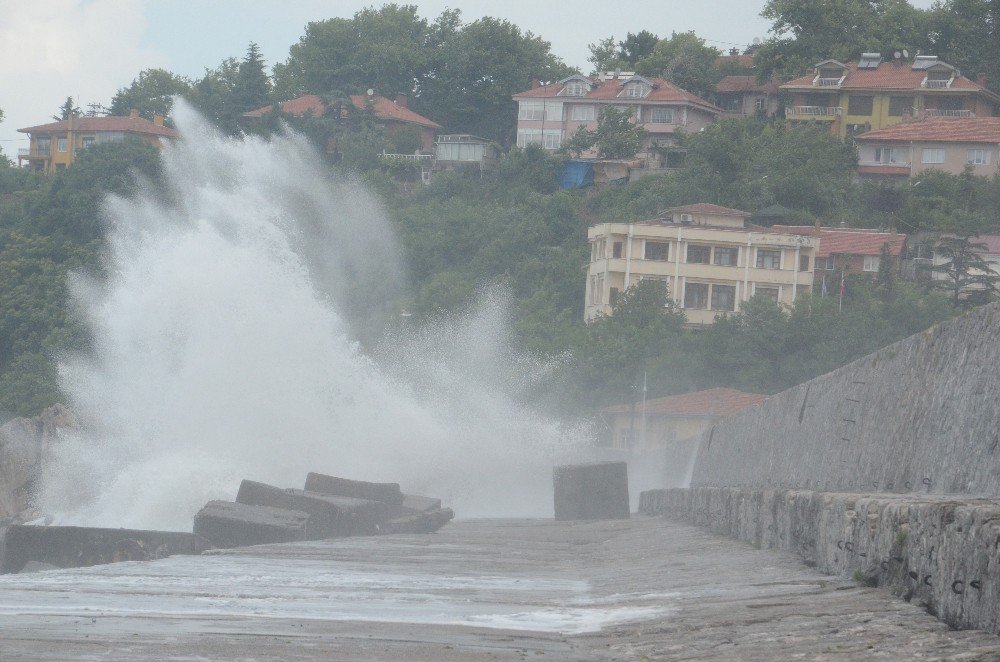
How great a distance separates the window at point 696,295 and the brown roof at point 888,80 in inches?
1056

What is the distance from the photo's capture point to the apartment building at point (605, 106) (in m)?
92.8

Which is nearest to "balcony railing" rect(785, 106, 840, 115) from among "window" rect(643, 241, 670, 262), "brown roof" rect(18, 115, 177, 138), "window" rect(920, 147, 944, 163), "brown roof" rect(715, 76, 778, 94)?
"brown roof" rect(715, 76, 778, 94)

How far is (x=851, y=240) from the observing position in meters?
69.4

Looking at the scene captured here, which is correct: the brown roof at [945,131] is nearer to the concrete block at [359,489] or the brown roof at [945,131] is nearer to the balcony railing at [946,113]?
the balcony railing at [946,113]

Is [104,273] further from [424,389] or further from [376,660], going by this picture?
[376,660]

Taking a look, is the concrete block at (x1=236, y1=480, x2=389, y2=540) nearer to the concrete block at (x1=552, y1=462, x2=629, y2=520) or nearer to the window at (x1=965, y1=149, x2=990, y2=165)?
the concrete block at (x1=552, y1=462, x2=629, y2=520)

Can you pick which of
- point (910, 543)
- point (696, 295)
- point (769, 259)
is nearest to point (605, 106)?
point (696, 295)

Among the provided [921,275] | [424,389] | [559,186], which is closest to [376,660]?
[424,389]

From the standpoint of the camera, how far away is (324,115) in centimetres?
10331

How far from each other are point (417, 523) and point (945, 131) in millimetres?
70785

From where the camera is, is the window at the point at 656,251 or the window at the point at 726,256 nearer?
the window at the point at 726,256

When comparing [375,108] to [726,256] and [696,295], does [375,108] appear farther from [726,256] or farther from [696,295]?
[726,256]

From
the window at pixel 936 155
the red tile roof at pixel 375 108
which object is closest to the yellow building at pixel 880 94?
the window at pixel 936 155

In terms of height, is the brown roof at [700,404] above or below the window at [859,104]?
below
